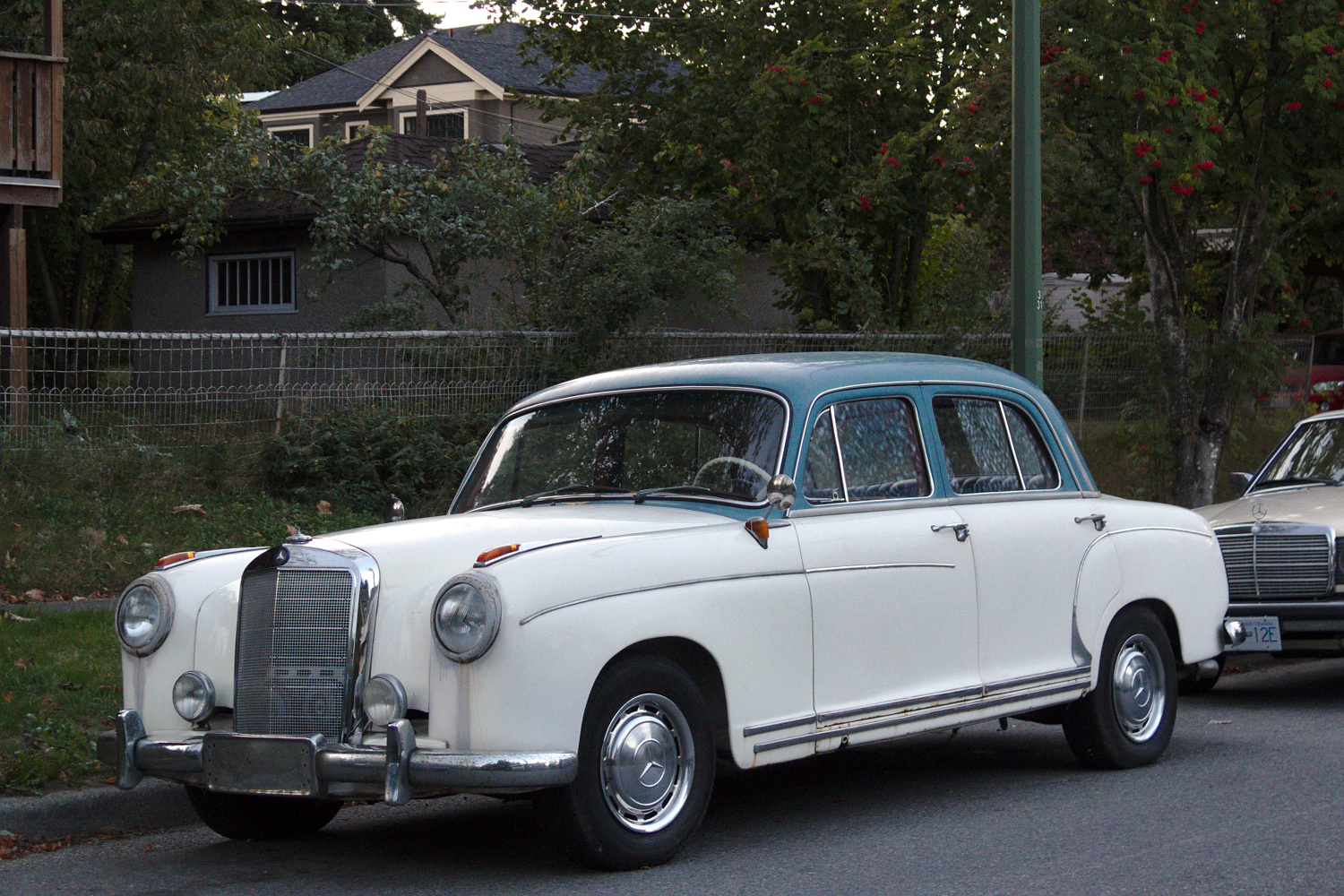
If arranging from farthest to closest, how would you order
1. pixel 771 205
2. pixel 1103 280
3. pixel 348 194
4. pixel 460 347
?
pixel 1103 280 < pixel 771 205 < pixel 348 194 < pixel 460 347

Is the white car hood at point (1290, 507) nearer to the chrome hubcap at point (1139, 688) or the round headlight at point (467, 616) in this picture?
the chrome hubcap at point (1139, 688)

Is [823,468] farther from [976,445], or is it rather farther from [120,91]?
[120,91]

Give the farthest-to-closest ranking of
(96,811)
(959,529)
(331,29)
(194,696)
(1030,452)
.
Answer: (331,29), (1030,452), (959,529), (96,811), (194,696)

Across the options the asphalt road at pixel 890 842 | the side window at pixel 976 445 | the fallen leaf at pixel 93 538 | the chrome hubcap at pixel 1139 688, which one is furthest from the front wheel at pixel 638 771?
the fallen leaf at pixel 93 538

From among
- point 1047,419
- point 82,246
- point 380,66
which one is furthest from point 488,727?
point 380,66

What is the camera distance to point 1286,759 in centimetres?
773

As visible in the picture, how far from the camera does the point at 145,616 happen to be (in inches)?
237

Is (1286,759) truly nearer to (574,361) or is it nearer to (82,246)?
(574,361)

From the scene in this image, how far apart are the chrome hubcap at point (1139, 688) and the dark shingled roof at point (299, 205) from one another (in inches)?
536

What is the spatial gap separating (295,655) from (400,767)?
0.67 meters

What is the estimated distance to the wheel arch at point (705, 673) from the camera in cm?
573

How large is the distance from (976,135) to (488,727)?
11.1 m

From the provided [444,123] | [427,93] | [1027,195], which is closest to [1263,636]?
[1027,195]

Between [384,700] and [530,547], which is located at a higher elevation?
[530,547]
